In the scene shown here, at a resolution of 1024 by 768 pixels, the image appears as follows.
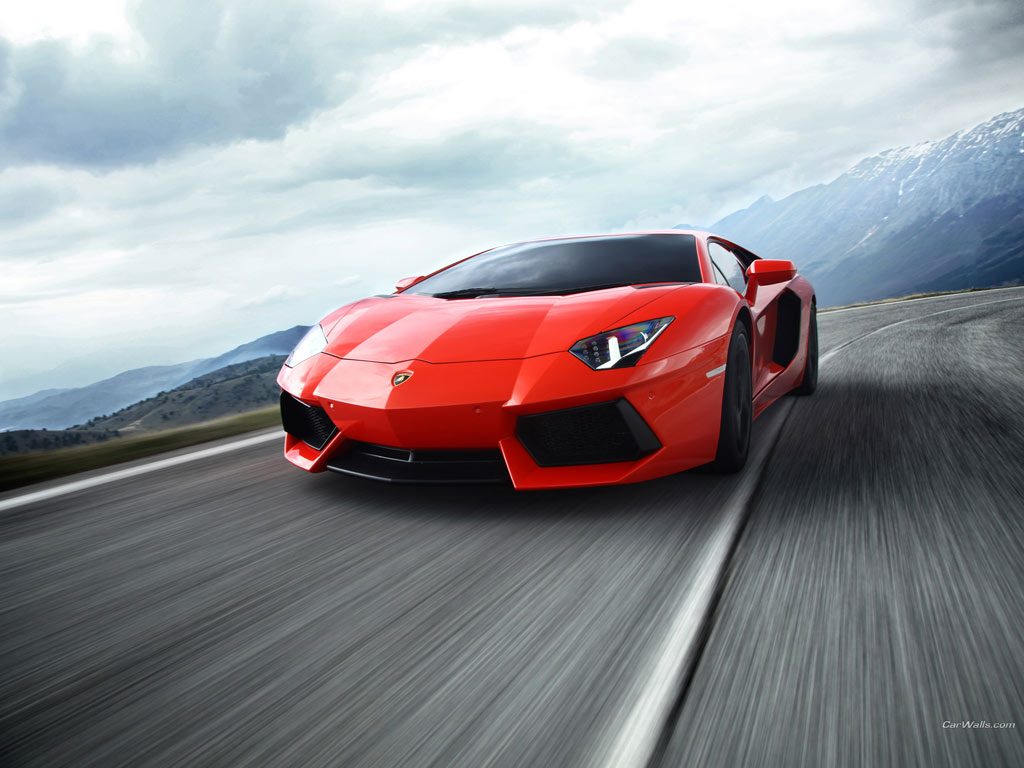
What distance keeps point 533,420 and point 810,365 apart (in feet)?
9.97

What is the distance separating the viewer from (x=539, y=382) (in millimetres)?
2449

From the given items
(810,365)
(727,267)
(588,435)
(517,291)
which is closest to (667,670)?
(588,435)

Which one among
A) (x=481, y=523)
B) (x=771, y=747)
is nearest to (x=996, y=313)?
(x=481, y=523)

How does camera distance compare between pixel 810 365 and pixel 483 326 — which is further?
pixel 810 365

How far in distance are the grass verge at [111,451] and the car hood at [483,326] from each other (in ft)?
5.94

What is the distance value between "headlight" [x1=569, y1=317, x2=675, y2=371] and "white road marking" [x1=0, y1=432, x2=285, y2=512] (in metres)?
2.41

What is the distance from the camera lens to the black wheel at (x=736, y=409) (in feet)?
9.14

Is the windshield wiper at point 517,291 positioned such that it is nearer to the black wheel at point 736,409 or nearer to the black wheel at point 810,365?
the black wheel at point 736,409

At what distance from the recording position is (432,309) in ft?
10.4

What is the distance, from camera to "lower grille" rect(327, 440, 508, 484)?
2473 mm

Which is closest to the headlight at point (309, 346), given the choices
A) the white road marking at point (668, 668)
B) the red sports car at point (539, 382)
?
the red sports car at point (539, 382)

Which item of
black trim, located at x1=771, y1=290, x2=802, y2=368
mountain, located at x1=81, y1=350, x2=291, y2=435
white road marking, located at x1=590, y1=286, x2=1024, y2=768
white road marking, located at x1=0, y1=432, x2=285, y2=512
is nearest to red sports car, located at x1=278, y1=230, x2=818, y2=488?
white road marking, located at x1=590, y1=286, x2=1024, y2=768

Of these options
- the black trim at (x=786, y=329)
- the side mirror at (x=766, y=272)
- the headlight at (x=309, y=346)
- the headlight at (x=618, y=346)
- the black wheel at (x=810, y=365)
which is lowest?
the black wheel at (x=810, y=365)

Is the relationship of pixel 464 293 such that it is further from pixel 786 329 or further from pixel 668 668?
pixel 668 668
